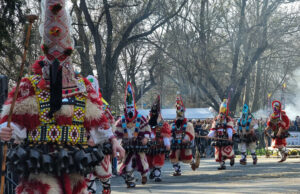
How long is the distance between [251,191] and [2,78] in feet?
17.4

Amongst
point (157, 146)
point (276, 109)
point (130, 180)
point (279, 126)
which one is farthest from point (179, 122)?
point (279, 126)

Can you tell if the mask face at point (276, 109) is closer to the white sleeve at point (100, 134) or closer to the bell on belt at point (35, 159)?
the white sleeve at point (100, 134)

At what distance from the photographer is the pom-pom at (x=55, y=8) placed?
19.4 ft

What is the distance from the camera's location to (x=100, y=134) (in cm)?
632

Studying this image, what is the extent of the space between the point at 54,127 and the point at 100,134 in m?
0.71

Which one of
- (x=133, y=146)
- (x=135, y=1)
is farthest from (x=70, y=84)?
(x=135, y=1)

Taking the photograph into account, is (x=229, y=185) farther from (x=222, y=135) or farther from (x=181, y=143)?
(x=222, y=135)

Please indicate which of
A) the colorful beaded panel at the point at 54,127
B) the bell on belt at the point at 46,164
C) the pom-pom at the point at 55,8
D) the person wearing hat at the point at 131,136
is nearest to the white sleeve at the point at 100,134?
the colorful beaded panel at the point at 54,127

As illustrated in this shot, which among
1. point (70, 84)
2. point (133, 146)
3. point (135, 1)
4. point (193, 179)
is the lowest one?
point (193, 179)

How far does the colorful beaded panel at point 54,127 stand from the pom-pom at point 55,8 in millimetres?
761

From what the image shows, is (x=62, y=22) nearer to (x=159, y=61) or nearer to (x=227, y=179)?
(x=227, y=179)

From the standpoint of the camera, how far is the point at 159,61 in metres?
37.3

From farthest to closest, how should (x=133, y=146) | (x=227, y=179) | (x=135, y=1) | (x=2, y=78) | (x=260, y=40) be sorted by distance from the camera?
1. (x=260, y=40)
2. (x=135, y=1)
3. (x=227, y=179)
4. (x=133, y=146)
5. (x=2, y=78)

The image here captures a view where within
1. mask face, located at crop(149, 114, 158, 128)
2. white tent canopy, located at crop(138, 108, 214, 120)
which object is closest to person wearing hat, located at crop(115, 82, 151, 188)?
mask face, located at crop(149, 114, 158, 128)
